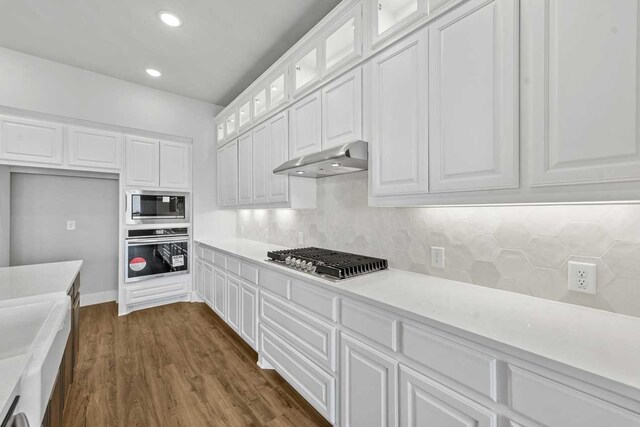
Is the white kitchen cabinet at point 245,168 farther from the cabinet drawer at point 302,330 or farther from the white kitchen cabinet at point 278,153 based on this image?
the cabinet drawer at point 302,330

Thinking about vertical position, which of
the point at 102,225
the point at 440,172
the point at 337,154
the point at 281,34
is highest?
the point at 281,34

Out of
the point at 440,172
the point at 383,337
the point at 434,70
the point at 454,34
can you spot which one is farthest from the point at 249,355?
the point at 454,34

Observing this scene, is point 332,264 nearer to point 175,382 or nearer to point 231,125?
point 175,382

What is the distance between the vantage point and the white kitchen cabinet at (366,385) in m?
1.28

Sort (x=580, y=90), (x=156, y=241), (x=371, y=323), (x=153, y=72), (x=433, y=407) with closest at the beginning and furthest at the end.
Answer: (x=580, y=90)
(x=433, y=407)
(x=371, y=323)
(x=153, y=72)
(x=156, y=241)

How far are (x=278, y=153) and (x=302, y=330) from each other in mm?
1625

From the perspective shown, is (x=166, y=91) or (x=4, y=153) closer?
(x=4, y=153)

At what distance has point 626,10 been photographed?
2.94ft

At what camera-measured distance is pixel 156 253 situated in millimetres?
3639

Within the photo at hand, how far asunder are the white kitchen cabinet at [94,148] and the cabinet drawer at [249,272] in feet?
7.53

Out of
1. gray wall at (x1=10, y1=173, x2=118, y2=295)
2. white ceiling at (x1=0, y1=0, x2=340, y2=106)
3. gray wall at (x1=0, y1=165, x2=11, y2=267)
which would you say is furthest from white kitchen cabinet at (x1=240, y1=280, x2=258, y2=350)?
gray wall at (x1=0, y1=165, x2=11, y2=267)

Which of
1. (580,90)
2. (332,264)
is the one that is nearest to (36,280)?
(332,264)

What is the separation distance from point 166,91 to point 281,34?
2.17 metres

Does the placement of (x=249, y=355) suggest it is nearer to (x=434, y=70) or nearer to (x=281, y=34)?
(x=434, y=70)
